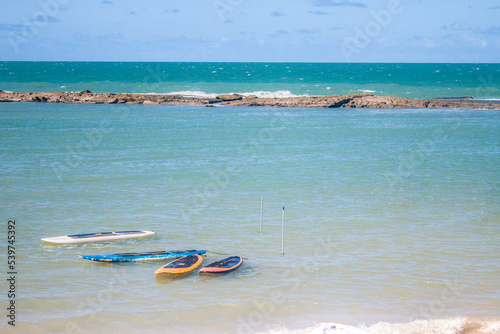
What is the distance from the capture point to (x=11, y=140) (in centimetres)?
3512

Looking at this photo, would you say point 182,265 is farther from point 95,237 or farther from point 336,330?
point 336,330

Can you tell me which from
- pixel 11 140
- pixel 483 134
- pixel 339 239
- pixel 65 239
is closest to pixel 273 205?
pixel 339 239

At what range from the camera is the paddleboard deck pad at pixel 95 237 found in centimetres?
1664

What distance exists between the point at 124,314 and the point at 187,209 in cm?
858

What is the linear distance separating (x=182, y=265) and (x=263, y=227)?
187 inches

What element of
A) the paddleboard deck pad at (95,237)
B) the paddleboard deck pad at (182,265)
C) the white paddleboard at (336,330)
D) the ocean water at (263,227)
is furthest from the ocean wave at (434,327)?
the paddleboard deck pad at (95,237)

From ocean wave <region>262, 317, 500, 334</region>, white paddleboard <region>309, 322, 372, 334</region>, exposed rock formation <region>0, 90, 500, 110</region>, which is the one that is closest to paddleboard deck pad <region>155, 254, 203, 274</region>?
ocean wave <region>262, 317, 500, 334</region>

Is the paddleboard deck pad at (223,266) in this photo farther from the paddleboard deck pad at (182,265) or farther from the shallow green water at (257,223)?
the paddleboard deck pad at (182,265)

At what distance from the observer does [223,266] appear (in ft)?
47.8

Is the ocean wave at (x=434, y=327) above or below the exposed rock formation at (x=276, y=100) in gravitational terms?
below

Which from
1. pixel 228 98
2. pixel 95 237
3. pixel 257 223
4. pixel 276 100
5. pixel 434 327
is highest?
pixel 228 98

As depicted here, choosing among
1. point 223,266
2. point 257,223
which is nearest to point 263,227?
point 257,223

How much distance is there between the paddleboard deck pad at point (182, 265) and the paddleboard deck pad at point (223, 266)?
1.16 feet

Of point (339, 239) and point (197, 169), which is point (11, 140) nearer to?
point (197, 169)
